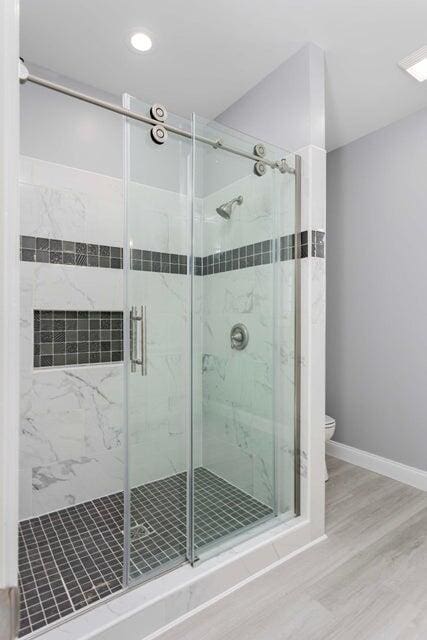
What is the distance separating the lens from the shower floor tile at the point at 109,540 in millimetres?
1415

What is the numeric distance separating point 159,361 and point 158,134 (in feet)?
3.21

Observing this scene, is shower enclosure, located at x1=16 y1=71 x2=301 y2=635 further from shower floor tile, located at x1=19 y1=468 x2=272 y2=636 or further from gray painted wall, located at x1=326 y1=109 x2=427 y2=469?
gray painted wall, located at x1=326 y1=109 x2=427 y2=469

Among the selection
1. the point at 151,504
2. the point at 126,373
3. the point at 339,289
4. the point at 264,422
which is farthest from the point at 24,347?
the point at 339,289

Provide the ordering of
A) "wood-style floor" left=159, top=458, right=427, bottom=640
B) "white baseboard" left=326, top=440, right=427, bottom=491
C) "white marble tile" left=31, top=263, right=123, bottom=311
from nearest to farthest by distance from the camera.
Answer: "wood-style floor" left=159, top=458, right=427, bottom=640 → "white marble tile" left=31, top=263, right=123, bottom=311 → "white baseboard" left=326, top=440, right=427, bottom=491

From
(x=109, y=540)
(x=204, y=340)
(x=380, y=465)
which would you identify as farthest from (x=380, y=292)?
(x=109, y=540)

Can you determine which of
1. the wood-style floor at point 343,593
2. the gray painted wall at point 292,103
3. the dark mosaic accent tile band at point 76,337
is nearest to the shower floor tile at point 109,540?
the wood-style floor at point 343,593

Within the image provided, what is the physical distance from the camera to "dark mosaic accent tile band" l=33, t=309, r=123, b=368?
209cm

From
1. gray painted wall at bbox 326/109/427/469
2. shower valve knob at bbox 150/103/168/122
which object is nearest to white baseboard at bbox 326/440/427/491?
gray painted wall at bbox 326/109/427/469

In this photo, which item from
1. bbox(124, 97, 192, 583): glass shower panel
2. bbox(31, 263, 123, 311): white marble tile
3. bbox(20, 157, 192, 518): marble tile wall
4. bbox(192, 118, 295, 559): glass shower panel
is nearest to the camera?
bbox(124, 97, 192, 583): glass shower panel

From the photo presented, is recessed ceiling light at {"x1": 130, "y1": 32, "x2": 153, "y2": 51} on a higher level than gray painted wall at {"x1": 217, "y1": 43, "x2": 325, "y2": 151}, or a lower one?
higher

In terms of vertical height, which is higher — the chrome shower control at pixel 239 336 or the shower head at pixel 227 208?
the shower head at pixel 227 208

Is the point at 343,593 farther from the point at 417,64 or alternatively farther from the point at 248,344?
the point at 417,64

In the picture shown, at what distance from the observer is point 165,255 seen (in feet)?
5.57

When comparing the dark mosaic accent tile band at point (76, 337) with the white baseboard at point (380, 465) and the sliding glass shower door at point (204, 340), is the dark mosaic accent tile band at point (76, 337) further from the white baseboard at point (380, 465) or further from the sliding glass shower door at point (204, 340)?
the white baseboard at point (380, 465)
